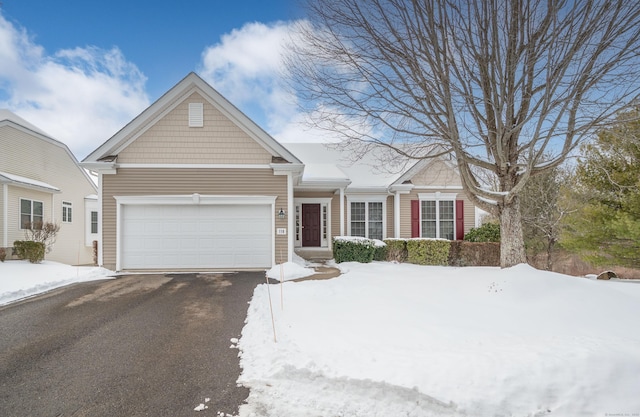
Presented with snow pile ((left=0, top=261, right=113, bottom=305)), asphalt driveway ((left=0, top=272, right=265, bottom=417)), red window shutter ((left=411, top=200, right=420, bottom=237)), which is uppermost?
Answer: red window shutter ((left=411, top=200, right=420, bottom=237))

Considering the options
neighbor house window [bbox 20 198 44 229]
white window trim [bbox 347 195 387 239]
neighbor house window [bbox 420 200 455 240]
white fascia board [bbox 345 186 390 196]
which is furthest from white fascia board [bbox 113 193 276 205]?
neighbor house window [bbox 420 200 455 240]

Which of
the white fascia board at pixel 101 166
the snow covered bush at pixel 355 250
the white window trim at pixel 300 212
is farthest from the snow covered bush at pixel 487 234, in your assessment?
the white fascia board at pixel 101 166

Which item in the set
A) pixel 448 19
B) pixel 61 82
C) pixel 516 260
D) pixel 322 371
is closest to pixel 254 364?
A: pixel 322 371

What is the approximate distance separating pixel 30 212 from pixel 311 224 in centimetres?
1340

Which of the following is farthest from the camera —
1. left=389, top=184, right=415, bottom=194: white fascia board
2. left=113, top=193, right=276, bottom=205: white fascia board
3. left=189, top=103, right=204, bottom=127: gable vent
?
left=389, top=184, right=415, bottom=194: white fascia board

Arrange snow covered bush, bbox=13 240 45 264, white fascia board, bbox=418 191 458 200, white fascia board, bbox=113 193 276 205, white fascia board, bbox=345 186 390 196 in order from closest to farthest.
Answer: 1. white fascia board, bbox=113 193 276 205
2. snow covered bush, bbox=13 240 45 264
3. white fascia board, bbox=345 186 390 196
4. white fascia board, bbox=418 191 458 200

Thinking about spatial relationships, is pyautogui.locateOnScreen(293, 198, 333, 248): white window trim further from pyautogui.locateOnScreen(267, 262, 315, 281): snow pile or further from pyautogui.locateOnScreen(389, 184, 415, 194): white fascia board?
pyautogui.locateOnScreen(267, 262, 315, 281): snow pile

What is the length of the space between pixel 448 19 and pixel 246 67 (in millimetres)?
A: 7043

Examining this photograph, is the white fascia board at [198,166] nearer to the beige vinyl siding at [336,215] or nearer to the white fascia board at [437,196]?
the beige vinyl siding at [336,215]

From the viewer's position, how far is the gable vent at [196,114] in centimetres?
1132

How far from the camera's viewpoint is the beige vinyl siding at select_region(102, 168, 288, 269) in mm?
11047

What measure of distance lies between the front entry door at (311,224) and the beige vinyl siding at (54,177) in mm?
12748

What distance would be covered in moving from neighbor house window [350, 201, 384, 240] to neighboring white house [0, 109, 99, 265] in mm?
13417

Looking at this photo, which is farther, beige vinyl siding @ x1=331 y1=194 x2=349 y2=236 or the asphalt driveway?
beige vinyl siding @ x1=331 y1=194 x2=349 y2=236
